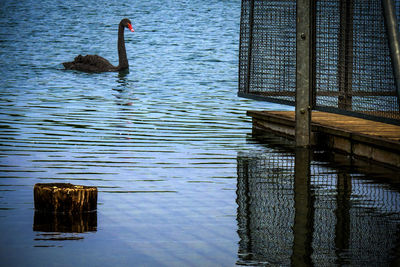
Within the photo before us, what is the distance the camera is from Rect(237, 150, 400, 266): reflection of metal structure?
19.6ft

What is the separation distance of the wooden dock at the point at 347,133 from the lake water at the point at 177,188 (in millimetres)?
236

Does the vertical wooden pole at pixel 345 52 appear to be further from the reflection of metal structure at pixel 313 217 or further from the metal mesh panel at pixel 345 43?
the reflection of metal structure at pixel 313 217

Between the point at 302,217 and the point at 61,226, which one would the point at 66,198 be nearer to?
the point at 61,226

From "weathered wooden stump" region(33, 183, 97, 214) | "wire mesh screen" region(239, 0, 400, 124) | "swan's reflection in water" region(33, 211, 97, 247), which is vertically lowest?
Result: "swan's reflection in water" region(33, 211, 97, 247)

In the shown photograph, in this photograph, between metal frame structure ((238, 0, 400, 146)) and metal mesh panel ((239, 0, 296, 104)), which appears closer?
metal frame structure ((238, 0, 400, 146))

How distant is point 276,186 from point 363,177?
1180 mm

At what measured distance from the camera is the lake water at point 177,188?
19.9 feet

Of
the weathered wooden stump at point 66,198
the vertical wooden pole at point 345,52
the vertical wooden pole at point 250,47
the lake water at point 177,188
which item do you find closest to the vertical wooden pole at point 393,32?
the lake water at point 177,188

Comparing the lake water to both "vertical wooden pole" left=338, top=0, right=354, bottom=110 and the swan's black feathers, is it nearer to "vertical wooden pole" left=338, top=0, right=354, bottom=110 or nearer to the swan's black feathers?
"vertical wooden pole" left=338, top=0, right=354, bottom=110

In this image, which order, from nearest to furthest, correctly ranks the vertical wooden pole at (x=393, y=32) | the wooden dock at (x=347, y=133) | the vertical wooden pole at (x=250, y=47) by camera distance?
the vertical wooden pole at (x=393, y=32), the wooden dock at (x=347, y=133), the vertical wooden pole at (x=250, y=47)

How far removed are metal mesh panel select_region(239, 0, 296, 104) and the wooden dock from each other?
1.38ft

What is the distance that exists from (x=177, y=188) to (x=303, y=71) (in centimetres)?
384

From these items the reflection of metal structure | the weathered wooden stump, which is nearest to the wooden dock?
the reflection of metal structure

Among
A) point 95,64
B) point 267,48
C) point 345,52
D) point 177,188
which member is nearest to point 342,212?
point 177,188
